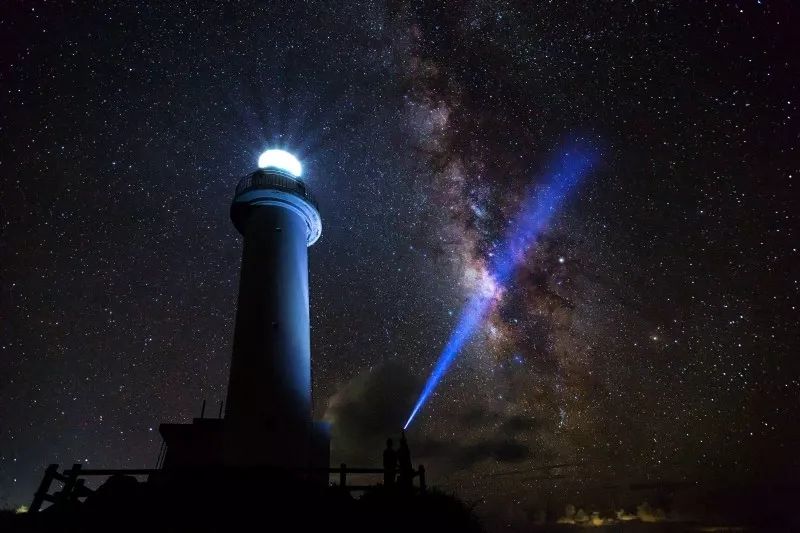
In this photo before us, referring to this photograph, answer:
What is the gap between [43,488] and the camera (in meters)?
11.6

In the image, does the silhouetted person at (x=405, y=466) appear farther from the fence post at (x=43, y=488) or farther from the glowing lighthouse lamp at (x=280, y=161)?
the glowing lighthouse lamp at (x=280, y=161)

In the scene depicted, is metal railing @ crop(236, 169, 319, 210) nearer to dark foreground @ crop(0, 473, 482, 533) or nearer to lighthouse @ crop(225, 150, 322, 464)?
lighthouse @ crop(225, 150, 322, 464)

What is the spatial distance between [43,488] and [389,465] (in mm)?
8342

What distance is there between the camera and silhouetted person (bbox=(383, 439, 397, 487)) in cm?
1252

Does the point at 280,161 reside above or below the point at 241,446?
above

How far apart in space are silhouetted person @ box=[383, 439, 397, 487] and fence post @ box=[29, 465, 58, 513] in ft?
26.6

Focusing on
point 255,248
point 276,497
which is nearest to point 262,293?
point 255,248

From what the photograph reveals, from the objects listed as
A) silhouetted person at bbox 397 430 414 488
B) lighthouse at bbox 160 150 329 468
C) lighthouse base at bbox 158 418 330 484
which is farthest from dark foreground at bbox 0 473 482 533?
lighthouse at bbox 160 150 329 468

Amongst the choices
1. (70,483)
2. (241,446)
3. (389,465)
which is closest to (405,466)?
(389,465)

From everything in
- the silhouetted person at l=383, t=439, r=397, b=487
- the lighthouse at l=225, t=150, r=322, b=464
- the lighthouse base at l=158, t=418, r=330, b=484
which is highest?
the lighthouse at l=225, t=150, r=322, b=464

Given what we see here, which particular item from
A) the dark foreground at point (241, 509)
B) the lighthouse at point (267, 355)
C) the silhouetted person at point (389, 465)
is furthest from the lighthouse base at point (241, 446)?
the silhouetted person at point (389, 465)

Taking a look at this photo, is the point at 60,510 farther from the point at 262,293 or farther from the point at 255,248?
Answer: the point at 255,248

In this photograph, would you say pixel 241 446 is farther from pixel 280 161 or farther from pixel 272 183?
pixel 280 161

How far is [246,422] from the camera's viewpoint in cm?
1472
